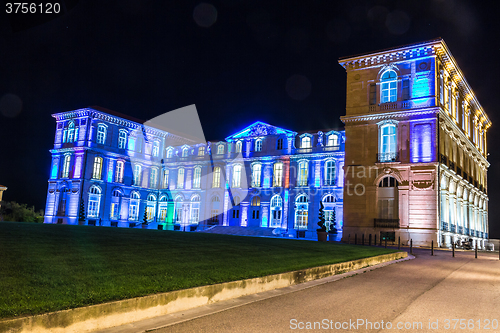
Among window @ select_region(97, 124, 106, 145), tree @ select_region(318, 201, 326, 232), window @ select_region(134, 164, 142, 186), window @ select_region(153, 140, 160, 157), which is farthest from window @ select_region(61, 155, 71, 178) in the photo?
tree @ select_region(318, 201, 326, 232)

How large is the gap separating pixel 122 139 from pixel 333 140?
27381mm

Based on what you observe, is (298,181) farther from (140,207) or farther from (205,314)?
(205,314)

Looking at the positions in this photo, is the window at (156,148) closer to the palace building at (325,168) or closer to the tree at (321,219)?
the palace building at (325,168)

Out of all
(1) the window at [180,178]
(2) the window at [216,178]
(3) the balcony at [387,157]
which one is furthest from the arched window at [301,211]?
(1) the window at [180,178]

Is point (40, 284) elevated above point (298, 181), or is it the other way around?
point (298, 181)

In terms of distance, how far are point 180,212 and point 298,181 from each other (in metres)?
17.9

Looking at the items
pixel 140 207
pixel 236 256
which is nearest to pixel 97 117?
pixel 140 207

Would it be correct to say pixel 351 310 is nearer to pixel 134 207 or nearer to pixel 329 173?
pixel 329 173

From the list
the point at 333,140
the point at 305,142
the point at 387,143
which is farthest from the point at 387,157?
the point at 305,142

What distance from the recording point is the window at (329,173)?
4519cm

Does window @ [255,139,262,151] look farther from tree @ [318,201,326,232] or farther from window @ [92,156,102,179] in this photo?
tree @ [318,201,326,232]

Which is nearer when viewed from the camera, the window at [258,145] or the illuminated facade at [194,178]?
the illuminated facade at [194,178]

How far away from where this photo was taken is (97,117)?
50125 mm

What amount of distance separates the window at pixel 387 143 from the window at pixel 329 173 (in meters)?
11.9
